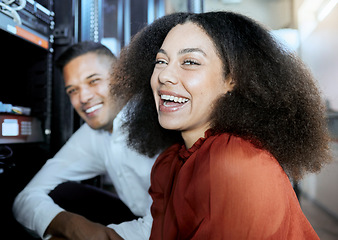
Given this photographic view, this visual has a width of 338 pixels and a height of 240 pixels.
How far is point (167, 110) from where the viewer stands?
84cm

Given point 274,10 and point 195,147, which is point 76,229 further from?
point 274,10

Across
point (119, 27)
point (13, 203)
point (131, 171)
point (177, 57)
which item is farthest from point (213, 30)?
point (119, 27)

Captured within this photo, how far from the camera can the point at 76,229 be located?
3.63 feet

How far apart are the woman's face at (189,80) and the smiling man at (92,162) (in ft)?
1.83

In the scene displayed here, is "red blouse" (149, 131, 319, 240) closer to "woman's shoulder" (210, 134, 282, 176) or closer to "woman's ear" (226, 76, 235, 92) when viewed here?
"woman's shoulder" (210, 134, 282, 176)

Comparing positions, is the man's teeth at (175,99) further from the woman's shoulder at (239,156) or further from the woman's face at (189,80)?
the woman's shoulder at (239,156)

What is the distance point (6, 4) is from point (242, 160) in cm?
115

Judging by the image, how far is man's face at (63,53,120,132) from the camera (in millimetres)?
1517

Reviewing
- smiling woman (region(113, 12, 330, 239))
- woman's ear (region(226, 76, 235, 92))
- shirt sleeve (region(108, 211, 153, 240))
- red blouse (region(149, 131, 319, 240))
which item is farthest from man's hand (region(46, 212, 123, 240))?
woman's ear (region(226, 76, 235, 92))

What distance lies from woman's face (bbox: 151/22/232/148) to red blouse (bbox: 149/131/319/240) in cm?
14

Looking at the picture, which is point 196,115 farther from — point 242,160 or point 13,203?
point 13,203

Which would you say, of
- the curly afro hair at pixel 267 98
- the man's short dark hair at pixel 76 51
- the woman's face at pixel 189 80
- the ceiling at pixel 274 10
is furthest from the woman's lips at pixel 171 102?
the ceiling at pixel 274 10

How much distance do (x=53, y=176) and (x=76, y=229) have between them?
0.44 meters

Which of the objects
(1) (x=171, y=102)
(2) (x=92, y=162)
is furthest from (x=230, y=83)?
(2) (x=92, y=162)
